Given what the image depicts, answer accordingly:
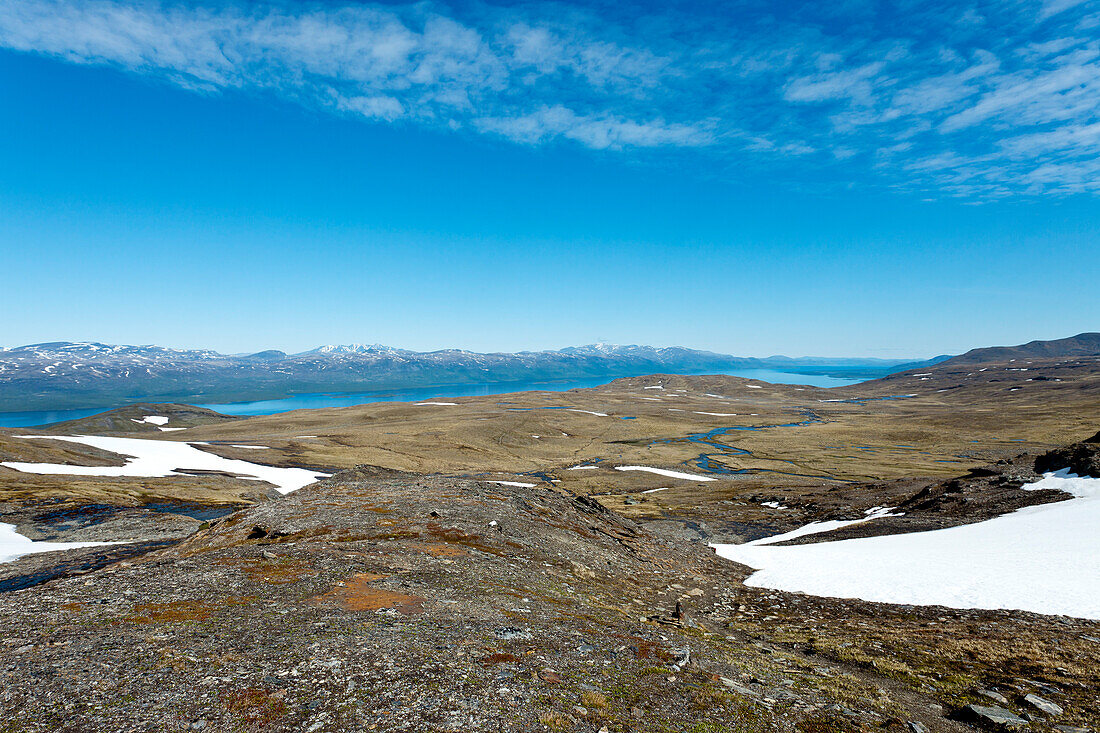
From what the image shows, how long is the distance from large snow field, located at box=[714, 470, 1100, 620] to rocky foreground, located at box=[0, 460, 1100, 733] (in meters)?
1.55

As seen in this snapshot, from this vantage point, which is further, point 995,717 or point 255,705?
point 995,717

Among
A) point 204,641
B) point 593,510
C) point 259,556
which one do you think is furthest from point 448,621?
point 593,510

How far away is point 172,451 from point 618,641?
76081 millimetres

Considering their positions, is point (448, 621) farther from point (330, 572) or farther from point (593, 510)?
point (593, 510)

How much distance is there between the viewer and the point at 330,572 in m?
13.9

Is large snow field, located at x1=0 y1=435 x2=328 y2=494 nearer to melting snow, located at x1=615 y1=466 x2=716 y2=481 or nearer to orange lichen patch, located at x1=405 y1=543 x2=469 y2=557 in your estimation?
orange lichen patch, located at x1=405 y1=543 x2=469 y2=557

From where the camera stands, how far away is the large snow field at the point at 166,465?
159ft

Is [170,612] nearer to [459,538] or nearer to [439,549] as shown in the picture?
[439,549]

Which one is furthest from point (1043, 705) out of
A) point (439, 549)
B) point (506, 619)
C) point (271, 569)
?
point (271, 569)

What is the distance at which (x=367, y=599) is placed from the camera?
39.3 feet

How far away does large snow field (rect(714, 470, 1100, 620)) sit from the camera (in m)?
14.9

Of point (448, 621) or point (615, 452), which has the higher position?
point (448, 621)

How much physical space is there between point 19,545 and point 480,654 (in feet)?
87.0

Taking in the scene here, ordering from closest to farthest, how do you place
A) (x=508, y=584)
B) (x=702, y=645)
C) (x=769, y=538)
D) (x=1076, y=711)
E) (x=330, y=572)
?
(x=1076, y=711) → (x=702, y=645) → (x=330, y=572) → (x=508, y=584) → (x=769, y=538)
